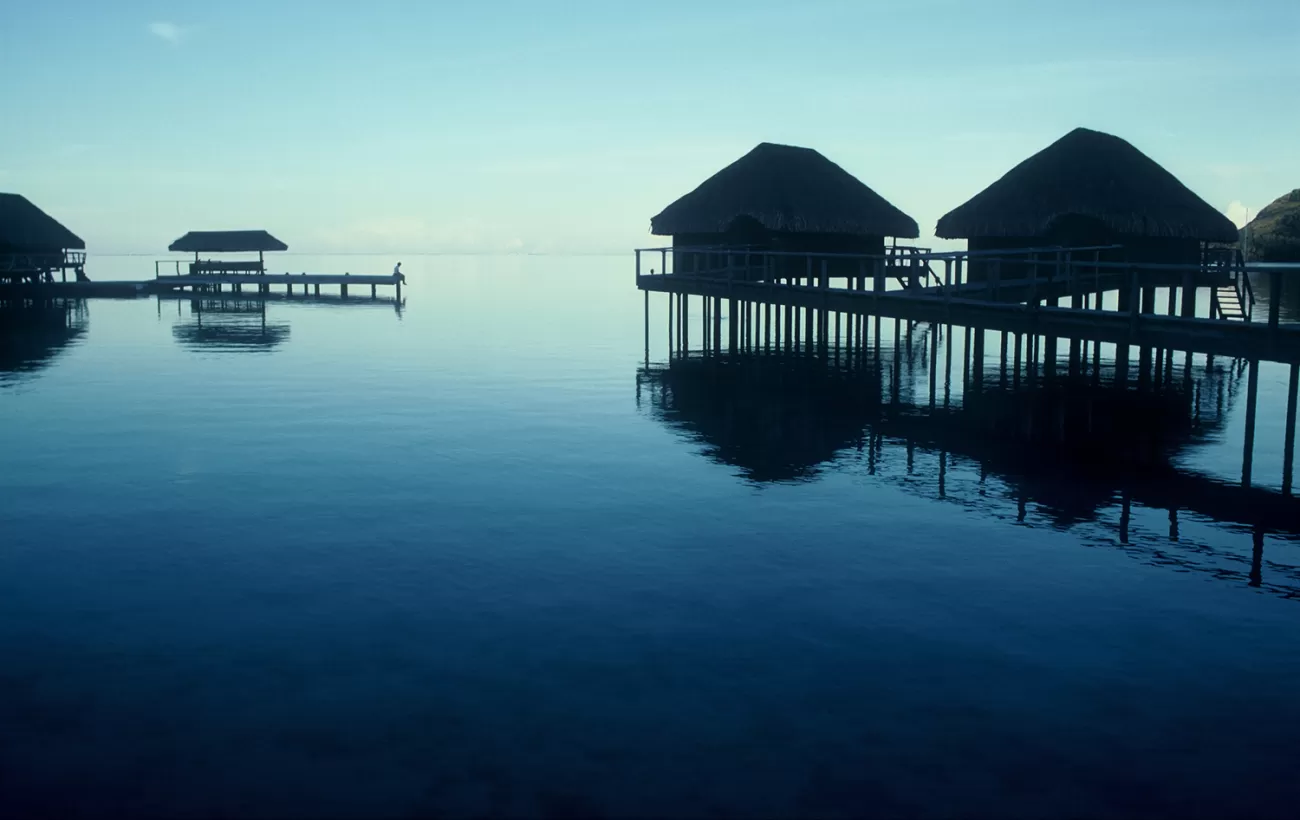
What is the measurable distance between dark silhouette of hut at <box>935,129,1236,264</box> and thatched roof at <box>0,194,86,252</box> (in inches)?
2021

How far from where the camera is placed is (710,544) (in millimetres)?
11945

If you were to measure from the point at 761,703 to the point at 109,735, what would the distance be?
4.29 metres

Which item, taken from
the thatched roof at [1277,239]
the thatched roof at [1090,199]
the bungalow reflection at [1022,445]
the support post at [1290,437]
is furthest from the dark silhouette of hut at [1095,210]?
the thatched roof at [1277,239]

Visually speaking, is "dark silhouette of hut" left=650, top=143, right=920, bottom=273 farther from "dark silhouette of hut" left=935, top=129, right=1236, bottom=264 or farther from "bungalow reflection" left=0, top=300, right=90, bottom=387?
"bungalow reflection" left=0, top=300, right=90, bottom=387

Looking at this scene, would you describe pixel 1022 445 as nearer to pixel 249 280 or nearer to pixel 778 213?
pixel 778 213

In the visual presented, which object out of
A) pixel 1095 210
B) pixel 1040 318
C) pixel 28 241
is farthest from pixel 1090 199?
pixel 28 241

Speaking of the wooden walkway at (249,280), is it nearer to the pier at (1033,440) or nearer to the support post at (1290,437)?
the pier at (1033,440)

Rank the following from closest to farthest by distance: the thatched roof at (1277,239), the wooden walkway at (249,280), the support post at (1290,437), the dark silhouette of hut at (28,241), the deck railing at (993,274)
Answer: the support post at (1290,437), the deck railing at (993,274), the dark silhouette of hut at (28,241), the wooden walkway at (249,280), the thatched roof at (1277,239)

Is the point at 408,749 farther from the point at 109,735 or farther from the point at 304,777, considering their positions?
the point at 109,735

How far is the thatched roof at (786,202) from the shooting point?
33.6 meters

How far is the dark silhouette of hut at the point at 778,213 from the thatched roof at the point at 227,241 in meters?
35.5

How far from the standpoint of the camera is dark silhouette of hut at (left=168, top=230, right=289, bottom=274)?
64.3m

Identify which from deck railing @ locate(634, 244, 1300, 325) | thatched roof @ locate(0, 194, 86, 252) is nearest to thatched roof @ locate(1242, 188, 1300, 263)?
deck railing @ locate(634, 244, 1300, 325)

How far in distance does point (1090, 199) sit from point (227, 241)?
1982 inches
